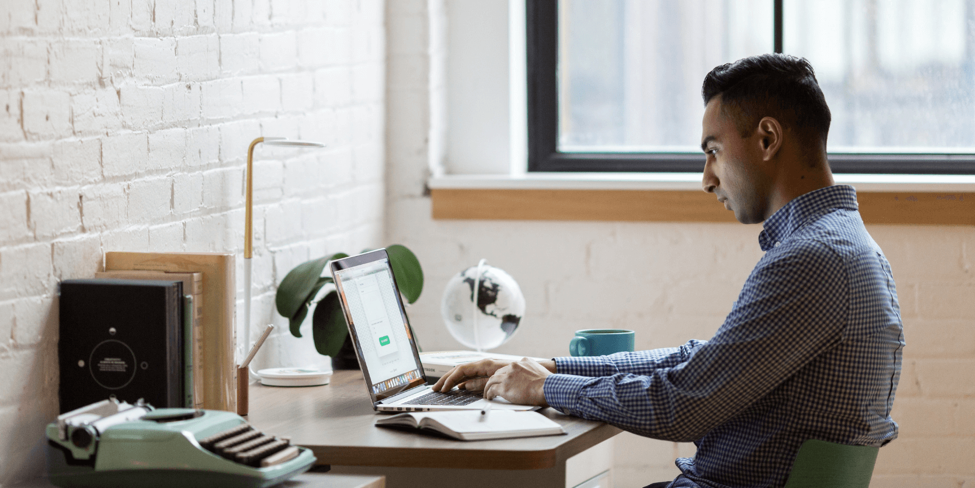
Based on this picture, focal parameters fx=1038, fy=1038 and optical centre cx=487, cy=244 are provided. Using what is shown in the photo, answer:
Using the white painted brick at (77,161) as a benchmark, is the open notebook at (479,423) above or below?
below

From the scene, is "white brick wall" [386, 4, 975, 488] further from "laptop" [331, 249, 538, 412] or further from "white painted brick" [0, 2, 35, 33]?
"white painted brick" [0, 2, 35, 33]

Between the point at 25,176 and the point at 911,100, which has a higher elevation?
the point at 911,100

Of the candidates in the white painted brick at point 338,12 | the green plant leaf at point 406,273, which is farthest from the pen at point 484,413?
the white painted brick at point 338,12

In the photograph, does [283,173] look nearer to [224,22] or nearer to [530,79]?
[224,22]

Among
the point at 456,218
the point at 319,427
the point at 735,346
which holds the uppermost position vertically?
the point at 456,218

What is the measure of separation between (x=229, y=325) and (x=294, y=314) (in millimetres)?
488

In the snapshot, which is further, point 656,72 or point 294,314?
point 656,72

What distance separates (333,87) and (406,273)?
0.56 meters

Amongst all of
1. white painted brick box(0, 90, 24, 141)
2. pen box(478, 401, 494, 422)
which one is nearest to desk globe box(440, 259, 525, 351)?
pen box(478, 401, 494, 422)

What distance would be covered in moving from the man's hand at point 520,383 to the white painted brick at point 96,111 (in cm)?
73

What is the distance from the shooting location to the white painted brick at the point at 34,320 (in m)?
1.43

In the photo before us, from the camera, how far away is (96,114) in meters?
1.58

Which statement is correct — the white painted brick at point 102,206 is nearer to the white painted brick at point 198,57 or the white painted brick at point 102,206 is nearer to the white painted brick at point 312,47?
the white painted brick at point 198,57

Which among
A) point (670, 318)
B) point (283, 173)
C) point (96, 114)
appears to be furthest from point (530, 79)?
point (96, 114)
